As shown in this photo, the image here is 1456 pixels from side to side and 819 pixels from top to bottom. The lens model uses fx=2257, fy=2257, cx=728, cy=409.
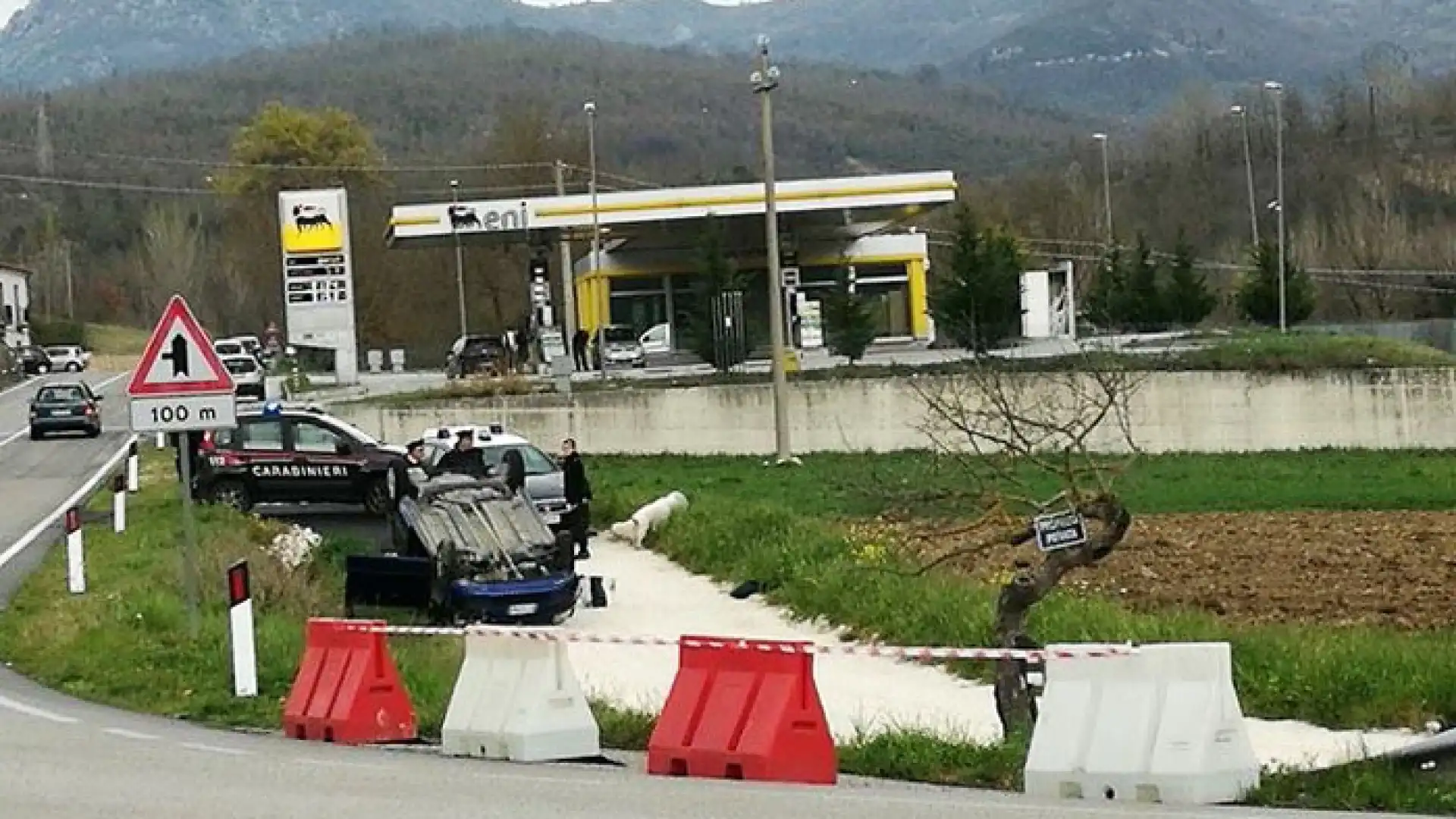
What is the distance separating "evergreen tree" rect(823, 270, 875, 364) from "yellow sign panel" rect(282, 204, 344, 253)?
45.0ft

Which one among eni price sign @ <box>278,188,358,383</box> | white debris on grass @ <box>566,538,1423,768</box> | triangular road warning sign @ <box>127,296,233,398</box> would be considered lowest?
white debris on grass @ <box>566,538,1423,768</box>

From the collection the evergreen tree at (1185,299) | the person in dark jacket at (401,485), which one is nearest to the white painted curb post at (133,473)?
the person in dark jacket at (401,485)

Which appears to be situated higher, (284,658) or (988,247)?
(988,247)

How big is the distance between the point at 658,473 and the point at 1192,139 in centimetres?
10132

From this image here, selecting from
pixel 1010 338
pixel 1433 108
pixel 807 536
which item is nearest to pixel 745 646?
pixel 807 536

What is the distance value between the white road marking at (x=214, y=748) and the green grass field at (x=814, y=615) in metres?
1.31

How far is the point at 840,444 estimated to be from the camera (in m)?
50.6

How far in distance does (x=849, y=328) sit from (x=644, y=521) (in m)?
24.3

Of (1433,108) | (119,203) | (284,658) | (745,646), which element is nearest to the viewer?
(745,646)

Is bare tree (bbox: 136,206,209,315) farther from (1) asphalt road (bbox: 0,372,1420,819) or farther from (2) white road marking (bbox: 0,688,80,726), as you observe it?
(1) asphalt road (bbox: 0,372,1420,819)

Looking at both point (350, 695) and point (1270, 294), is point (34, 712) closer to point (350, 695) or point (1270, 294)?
point (350, 695)

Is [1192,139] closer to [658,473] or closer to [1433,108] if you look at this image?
[1433,108]

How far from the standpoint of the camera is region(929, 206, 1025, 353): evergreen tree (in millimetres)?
57438

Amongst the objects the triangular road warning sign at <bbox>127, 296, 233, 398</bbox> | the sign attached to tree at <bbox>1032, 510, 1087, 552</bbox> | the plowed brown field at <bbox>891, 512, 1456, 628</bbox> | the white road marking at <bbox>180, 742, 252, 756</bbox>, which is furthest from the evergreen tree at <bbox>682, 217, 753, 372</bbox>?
the sign attached to tree at <bbox>1032, 510, 1087, 552</bbox>
